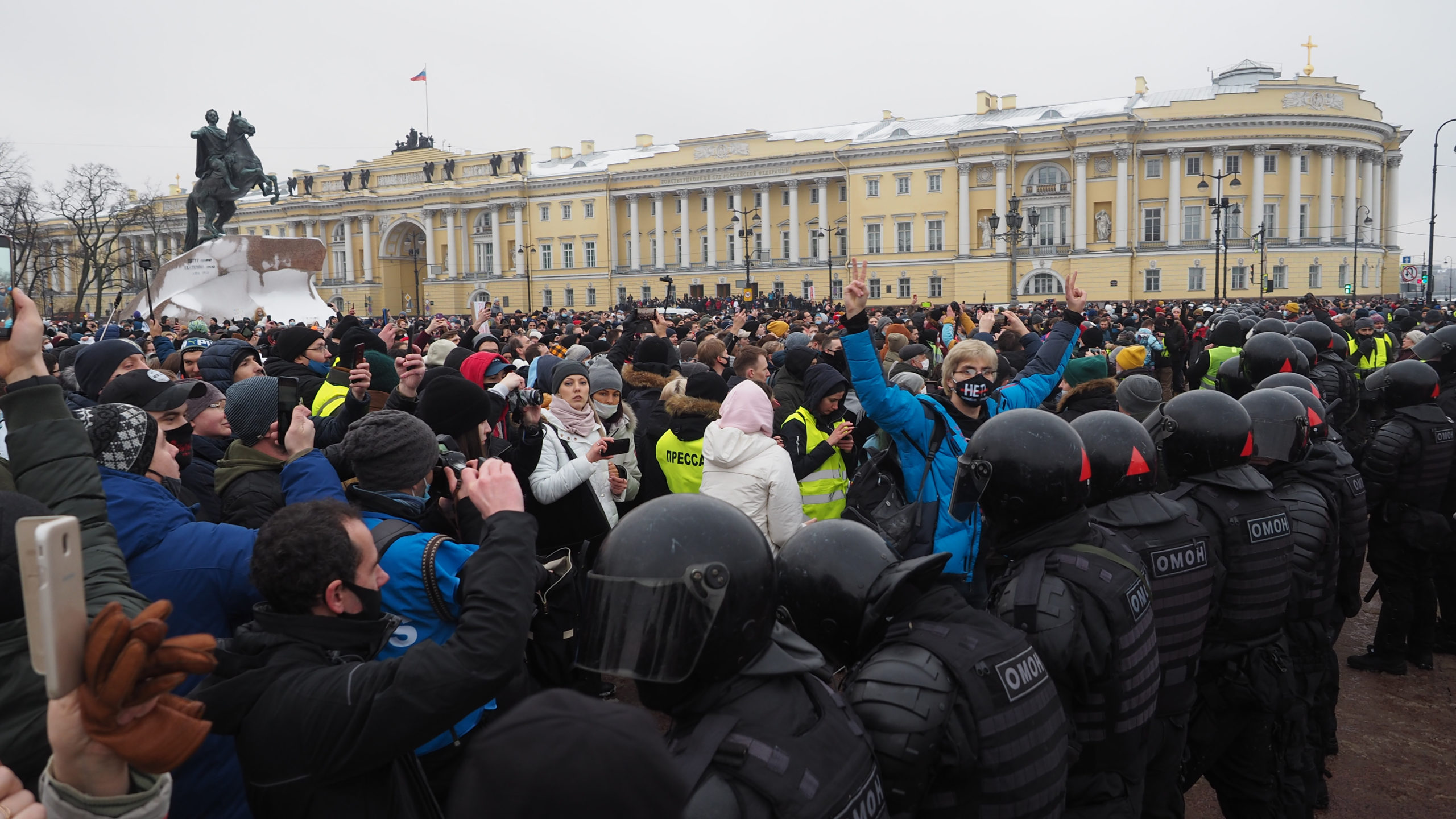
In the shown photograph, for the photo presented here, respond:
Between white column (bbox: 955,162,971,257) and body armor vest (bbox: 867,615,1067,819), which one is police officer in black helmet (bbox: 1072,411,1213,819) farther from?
white column (bbox: 955,162,971,257)

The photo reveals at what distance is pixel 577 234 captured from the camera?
237 feet

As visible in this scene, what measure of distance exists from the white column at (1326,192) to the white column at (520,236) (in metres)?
54.1

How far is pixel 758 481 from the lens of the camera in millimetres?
4559

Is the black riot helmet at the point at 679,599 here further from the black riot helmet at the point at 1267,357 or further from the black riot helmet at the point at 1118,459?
the black riot helmet at the point at 1267,357

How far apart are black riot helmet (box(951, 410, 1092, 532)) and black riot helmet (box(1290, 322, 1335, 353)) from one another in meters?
6.34

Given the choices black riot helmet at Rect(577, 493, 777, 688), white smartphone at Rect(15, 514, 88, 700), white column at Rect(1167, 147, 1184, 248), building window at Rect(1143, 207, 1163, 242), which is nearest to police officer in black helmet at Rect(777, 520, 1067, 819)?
black riot helmet at Rect(577, 493, 777, 688)

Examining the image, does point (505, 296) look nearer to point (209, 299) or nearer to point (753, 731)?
point (209, 299)

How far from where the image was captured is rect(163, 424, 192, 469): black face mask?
150 inches

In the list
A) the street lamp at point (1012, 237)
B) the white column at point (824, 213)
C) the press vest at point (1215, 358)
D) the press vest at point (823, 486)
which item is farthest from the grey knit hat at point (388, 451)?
the white column at point (824, 213)

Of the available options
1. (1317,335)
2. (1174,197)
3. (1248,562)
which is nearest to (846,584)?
(1248,562)

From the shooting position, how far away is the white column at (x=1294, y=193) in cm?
5494

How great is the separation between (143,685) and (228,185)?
25280 millimetres

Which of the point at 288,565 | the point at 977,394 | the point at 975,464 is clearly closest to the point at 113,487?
the point at 288,565

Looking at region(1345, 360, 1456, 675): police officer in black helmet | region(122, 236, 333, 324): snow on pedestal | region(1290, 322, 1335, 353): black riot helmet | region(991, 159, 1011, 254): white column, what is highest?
region(991, 159, 1011, 254): white column
